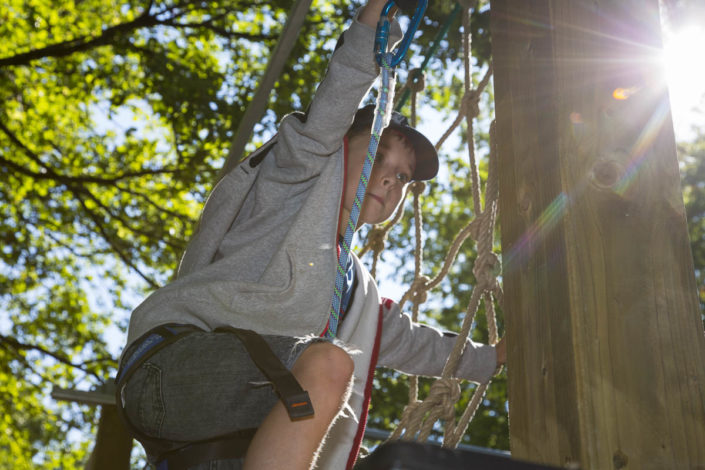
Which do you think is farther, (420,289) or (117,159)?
(117,159)

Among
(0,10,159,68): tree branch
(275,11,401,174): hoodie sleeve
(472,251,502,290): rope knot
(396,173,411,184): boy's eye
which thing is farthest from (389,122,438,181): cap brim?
(0,10,159,68): tree branch

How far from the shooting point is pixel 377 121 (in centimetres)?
141

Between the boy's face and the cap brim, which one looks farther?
the cap brim

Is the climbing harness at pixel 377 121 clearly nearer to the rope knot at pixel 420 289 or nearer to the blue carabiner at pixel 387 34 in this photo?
the blue carabiner at pixel 387 34

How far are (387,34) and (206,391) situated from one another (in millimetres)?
838

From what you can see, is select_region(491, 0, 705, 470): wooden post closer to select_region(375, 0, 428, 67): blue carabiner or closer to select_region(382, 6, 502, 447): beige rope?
select_region(375, 0, 428, 67): blue carabiner

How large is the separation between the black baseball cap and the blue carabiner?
53 centimetres

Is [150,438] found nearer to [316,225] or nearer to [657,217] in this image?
[316,225]

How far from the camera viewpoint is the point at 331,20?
197 inches

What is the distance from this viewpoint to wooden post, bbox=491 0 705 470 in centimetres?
96

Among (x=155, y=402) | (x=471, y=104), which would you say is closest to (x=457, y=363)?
(x=155, y=402)

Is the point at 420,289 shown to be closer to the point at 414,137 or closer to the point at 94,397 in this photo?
the point at 414,137

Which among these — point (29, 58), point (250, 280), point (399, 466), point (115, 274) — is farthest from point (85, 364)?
point (399, 466)

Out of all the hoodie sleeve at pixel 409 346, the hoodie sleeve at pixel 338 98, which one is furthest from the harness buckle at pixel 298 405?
the hoodie sleeve at pixel 409 346
